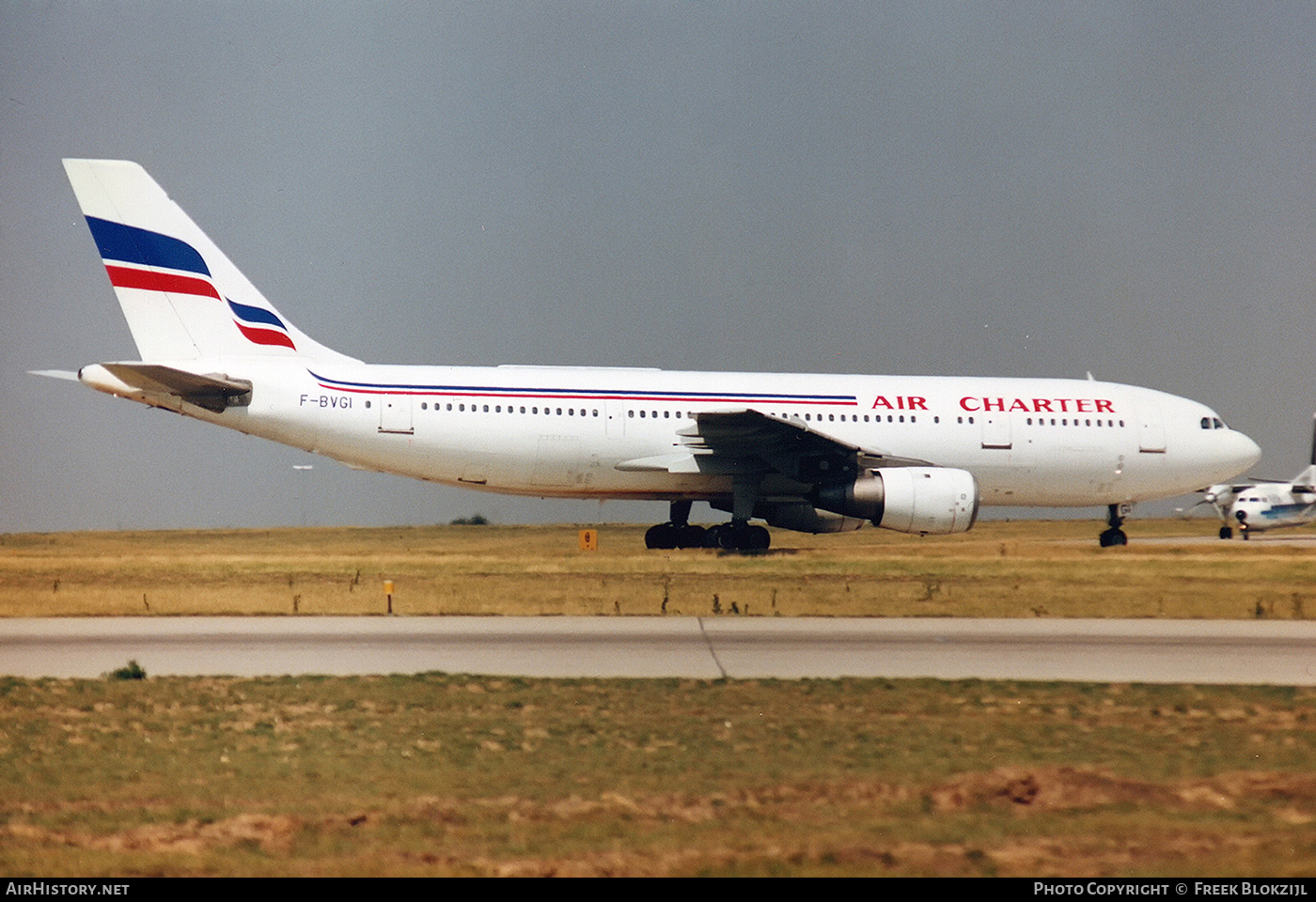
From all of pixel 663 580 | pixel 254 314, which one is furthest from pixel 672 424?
pixel 254 314

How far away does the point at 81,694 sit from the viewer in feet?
32.4

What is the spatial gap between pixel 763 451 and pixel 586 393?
11.6ft

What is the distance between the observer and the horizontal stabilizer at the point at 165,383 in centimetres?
2108

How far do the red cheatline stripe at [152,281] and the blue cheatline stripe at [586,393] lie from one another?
9.05 ft

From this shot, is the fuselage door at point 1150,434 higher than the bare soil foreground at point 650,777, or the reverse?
the fuselage door at point 1150,434

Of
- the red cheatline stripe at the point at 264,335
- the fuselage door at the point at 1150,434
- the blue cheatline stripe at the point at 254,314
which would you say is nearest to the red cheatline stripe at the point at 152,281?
the blue cheatline stripe at the point at 254,314

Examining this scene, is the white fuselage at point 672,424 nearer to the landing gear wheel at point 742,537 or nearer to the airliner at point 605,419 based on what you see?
the airliner at point 605,419

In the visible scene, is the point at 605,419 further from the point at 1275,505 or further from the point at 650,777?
the point at 1275,505

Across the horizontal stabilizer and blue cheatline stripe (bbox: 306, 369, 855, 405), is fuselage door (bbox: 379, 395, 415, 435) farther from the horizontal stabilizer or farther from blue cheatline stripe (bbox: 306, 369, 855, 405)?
the horizontal stabilizer

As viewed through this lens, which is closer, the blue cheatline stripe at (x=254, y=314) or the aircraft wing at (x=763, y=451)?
the aircraft wing at (x=763, y=451)

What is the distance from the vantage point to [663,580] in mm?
18188

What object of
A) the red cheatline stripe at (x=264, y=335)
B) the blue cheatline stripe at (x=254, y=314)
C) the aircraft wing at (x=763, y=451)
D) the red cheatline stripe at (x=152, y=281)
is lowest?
the aircraft wing at (x=763, y=451)

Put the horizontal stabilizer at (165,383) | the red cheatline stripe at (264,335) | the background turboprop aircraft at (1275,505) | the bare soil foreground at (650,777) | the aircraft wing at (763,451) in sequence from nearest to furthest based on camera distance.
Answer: the bare soil foreground at (650,777), the horizontal stabilizer at (165,383), the aircraft wing at (763,451), the red cheatline stripe at (264,335), the background turboprop aircraft at (1275,505)

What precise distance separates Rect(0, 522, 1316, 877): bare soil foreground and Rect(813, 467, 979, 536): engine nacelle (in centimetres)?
1149
